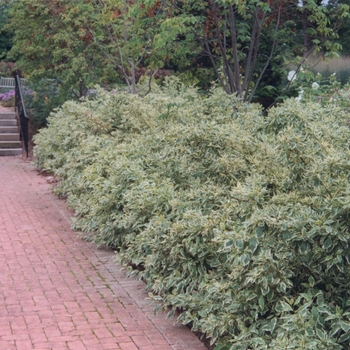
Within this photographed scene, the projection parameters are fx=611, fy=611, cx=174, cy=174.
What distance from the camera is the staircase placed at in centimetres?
1514

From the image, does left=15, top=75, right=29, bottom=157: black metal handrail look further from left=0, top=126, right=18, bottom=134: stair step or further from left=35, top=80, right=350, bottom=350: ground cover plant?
left=35, top=80, right=350, bottom=350: ground cover plant

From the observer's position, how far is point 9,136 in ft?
51.3

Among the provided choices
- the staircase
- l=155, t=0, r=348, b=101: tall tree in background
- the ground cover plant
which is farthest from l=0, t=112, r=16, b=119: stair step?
the ground cover plant

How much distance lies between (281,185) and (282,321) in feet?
4.43

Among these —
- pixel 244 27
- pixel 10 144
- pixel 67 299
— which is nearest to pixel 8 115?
pixel 10 144

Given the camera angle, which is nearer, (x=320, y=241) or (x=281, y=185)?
(x=320, y=241)

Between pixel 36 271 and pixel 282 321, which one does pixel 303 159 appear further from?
pixel 36 271

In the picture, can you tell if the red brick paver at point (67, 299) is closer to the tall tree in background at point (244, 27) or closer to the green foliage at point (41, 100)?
the tall tree in background at point (244, 27)

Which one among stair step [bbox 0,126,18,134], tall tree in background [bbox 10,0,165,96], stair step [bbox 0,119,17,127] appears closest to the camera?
tall tree in background [bbox 10,0,165,96]

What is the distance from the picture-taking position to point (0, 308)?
5.09m

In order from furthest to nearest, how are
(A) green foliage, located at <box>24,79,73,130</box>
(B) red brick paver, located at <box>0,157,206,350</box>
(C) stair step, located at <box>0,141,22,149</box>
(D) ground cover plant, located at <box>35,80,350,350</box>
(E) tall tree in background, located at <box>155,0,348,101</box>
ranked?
(A) green foliage, located at <box>24,79,73,130</box>, (C) stair step, located at <box>0,141,22,149</box>, (E) tall tree in background, located at <box>155,0,348,101</box>, (B) red brick paver, located at <box>0,157,206,350</box>, (D) ground cover plant, located at <box>35,80,350,350</box>

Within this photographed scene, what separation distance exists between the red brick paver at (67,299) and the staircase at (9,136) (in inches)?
283

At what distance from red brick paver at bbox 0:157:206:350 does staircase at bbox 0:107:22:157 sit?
718 centimetres

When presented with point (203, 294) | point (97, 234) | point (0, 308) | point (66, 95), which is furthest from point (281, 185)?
point (66, 95)
